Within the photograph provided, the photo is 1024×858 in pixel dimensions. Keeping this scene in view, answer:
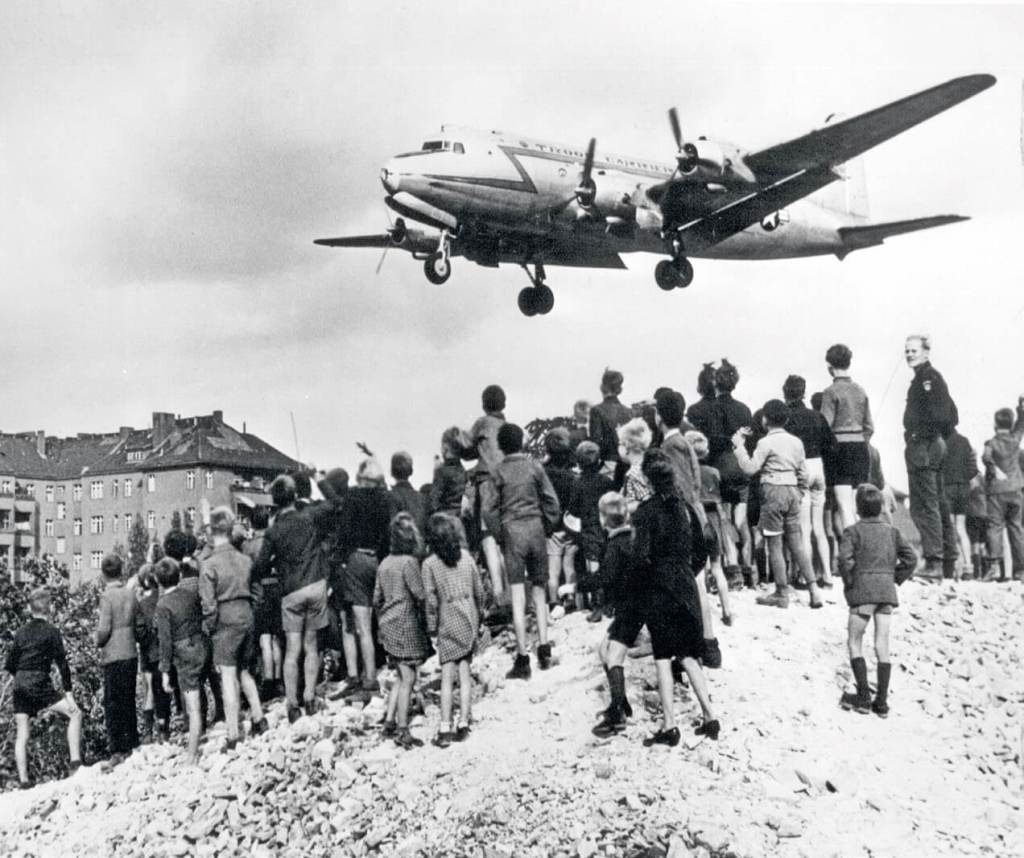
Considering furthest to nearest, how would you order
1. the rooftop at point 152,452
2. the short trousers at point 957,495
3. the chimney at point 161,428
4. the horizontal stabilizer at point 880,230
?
the chimney at point 161,428 → the rooftop at point 152,452 → the horizontal stabilizer at point 880,230 → the short trousers at point 957,495

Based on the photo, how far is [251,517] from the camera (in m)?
11.7

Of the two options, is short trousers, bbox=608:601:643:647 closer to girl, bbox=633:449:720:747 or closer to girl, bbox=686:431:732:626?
girl, bbox=633:449:720:747

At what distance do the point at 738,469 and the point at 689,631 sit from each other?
366 cm

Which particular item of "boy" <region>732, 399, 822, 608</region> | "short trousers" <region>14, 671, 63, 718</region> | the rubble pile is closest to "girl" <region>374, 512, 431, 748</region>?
the rubble pile

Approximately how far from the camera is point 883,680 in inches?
394

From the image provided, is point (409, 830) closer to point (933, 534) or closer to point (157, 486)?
point (933, 534)

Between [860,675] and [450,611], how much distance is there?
3.70 metres

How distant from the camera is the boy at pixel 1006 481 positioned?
14.1 m

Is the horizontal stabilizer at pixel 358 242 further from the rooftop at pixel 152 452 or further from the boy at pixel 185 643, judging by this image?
the rooftop at pixel 152 452

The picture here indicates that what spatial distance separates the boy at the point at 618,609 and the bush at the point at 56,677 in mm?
9369

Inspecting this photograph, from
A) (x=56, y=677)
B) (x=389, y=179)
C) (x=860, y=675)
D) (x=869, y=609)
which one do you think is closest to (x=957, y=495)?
(x=869, y=609)

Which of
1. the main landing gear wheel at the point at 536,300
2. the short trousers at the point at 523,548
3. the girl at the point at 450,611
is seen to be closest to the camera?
the girl at the point at 450,611

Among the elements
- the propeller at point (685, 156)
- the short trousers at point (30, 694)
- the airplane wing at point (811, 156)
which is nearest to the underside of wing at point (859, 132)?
the airplane wing at point (811, 156)

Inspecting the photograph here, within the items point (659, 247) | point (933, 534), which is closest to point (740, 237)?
point (659, 247)
